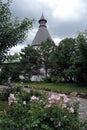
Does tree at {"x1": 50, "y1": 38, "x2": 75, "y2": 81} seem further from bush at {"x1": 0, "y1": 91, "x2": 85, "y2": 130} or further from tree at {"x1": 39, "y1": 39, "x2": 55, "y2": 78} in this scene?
bush at {"x1": 0, "y1": 91, "x2": 85, "y2": 130}

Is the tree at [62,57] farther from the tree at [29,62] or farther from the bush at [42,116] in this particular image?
the bush at [42,116]

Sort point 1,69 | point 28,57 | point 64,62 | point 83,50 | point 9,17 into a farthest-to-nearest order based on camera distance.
Result: point 28,57 → point 64,62 → point 83,50 → point 1,69 → point 9,17

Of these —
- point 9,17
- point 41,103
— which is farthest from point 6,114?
point 9,17

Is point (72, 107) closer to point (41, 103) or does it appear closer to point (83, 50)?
point (41, 103)

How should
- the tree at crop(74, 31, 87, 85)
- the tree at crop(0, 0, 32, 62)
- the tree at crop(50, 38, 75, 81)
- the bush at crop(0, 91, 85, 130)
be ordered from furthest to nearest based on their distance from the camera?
the tree at crop(50, 38, 75, 81), the tree at crop(74, 31, 87, 85), the tree at crop(0, 0, 32, 62), the bush at crop(0, 91, 85, 130)

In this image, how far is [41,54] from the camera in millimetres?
56812

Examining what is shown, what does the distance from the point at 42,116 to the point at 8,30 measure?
7038 mm

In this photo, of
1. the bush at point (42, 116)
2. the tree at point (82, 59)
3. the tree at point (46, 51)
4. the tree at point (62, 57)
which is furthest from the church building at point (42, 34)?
the bush at point (42, 116)

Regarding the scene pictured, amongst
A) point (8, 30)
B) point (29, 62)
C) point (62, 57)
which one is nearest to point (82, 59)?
point (62, 57)

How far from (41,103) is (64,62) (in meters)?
46.0

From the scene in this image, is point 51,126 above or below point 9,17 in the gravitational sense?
below

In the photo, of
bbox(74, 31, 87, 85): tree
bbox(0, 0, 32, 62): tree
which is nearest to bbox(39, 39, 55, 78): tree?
bbox(74, 31, 87, 85): tree

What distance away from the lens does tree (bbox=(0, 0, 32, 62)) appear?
11500mm

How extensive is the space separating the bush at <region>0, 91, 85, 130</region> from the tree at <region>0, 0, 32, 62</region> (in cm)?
641
